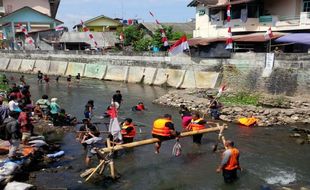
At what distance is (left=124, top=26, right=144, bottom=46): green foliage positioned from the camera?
164 ft

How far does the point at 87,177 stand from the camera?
13.2 m

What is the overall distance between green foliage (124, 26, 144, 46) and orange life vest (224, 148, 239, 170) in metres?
38.9

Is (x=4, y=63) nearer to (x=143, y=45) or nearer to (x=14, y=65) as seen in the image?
(x=14, y=65)

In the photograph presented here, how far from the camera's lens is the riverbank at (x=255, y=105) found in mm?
22375

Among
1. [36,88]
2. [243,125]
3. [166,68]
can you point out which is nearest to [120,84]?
[166,68]

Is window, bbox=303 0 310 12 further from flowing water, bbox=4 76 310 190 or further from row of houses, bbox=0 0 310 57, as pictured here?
flowing water, bbox=4 76 310 190

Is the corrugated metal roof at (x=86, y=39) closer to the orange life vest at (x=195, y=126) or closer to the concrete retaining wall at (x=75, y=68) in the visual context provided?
the concrete retaining wall at (x=75, y=68)

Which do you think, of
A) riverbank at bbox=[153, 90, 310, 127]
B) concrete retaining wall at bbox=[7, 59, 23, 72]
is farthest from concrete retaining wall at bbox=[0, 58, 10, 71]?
riverbank at bbox=[153, 90, 310, 127]

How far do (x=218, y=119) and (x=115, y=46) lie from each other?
32294 mm

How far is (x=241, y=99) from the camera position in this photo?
27.6 metres

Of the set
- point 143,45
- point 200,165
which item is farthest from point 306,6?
point 200,165

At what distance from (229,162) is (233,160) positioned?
147mm

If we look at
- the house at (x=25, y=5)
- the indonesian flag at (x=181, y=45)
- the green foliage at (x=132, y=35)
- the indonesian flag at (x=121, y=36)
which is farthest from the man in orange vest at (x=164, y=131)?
the house at (x=25, y=5)

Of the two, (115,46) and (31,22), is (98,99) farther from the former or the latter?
(31,22)
